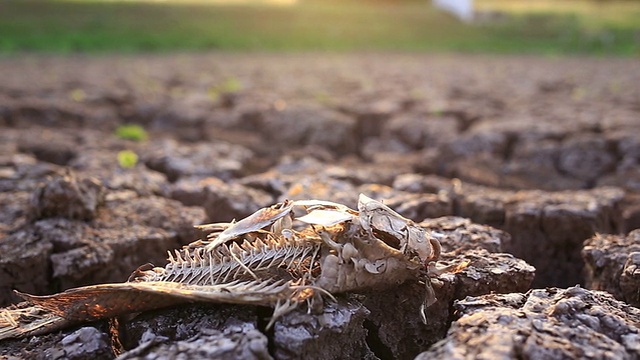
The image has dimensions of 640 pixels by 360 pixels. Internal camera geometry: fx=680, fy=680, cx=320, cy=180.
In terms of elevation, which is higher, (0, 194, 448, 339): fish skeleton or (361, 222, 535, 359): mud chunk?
(0, 194, 448, 339): fish skeleton

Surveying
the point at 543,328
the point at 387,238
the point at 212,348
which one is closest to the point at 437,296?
the point at 387,238

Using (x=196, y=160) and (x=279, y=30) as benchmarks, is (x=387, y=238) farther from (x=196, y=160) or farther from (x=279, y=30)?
(x=279, y=30)

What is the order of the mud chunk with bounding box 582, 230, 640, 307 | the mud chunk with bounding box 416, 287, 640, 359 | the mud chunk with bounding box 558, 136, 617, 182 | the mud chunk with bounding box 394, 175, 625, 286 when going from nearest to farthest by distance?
the mud chunk with bounding box 416, 287, 640, 359 → the mud chunk with bounding box 582, 230, 640, 307 → the mud chunk with bounding box 394, 175, 625, 286 → the mud chunk with bounding box 558, 136, 617, 182

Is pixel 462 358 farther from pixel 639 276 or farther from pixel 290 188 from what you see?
pixel 290 188

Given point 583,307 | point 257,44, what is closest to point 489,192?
point 583,307

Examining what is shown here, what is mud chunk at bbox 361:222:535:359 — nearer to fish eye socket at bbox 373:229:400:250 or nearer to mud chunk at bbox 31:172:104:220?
fish eye socket at bbox 373:229:400:250

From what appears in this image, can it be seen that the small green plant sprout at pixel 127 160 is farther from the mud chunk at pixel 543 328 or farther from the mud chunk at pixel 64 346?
the mud chunk at pixel 543 328

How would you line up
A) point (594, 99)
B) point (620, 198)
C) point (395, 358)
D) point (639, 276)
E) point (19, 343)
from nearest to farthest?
point (19, 343) → point (395, 358) → point (639, 276) → point (620, 198) → point (594, 99)

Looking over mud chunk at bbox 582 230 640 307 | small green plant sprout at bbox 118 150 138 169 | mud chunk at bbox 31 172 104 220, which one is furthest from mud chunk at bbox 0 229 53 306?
mud chunk at bbox 582 230 640 307
